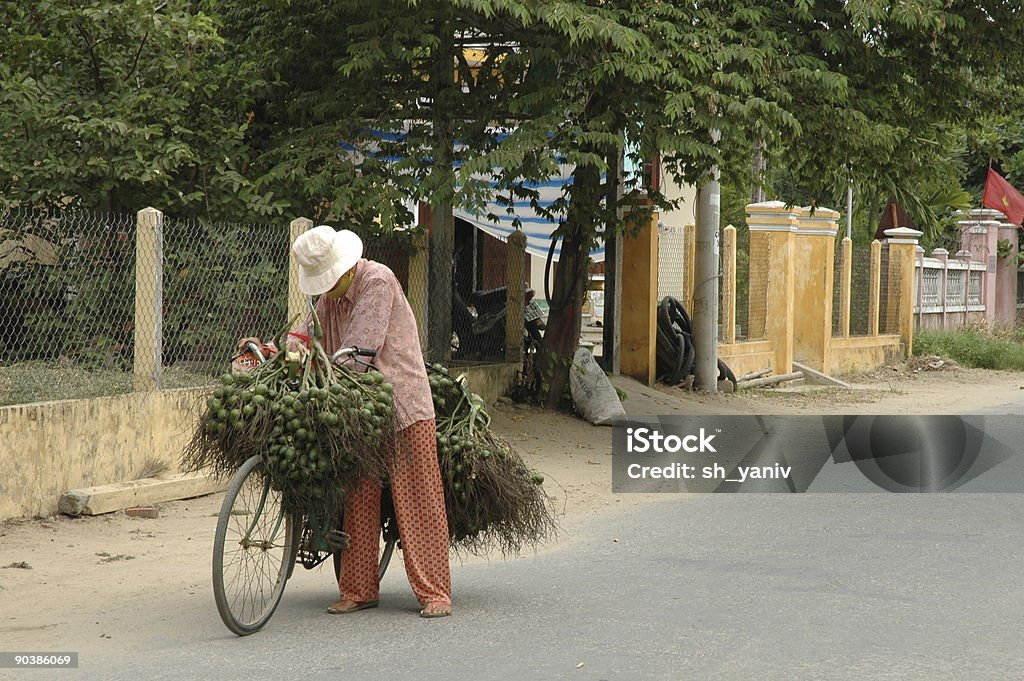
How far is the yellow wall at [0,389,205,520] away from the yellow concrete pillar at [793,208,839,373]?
1313 cm

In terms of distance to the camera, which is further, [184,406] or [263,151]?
[263,151]

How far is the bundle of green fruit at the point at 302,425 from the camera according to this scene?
5383mm

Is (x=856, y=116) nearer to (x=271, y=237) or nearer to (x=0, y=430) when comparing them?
(x=271, y=237)

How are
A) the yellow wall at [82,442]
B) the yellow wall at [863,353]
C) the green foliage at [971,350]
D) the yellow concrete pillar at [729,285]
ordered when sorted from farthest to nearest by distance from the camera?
1. the green foliage at [971,350]
2. the yellow wall at [863,353]
3. the yellow concrete pillar at [729,285]
4. the yellow wall at [82,442]

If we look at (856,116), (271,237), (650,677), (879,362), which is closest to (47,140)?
(271,237)

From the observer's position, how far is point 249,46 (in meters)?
12.5

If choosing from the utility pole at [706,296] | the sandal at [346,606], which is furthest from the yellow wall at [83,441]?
the utility pole at [706,296]

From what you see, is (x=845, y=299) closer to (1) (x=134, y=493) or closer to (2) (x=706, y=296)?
(2) (x=706, y=296)

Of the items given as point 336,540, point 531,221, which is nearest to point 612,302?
point 531,221

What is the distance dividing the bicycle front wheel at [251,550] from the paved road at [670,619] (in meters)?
0.13

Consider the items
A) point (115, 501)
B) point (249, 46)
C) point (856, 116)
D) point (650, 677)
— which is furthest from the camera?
point (249, 46)

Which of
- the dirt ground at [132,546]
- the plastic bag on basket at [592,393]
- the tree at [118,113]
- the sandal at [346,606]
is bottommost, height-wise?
the dirt ground at [132,546]

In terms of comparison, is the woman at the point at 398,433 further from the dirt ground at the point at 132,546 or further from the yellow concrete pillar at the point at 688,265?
the yellow concrete pillar at the point at 688,265

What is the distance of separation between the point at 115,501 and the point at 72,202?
3.50m
